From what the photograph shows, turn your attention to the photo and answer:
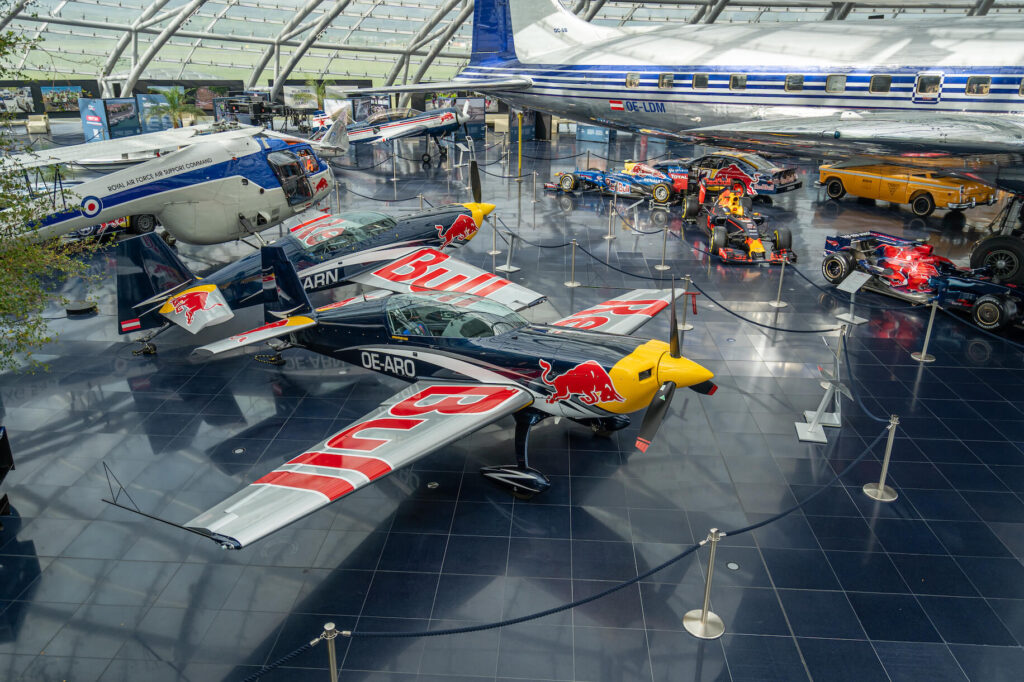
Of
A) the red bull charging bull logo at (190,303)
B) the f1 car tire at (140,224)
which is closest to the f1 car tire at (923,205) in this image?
the red bull charging bull logo at (190,303)

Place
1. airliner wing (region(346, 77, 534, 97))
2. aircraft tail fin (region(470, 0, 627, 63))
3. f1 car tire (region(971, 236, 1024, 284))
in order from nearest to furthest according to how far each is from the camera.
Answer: f1 car tire (region(971, 236, 1024, 284)) < airliner wing (region(346, 77, 534, 97)) < aircraft tail fin (region(470, 0, 627, 63))

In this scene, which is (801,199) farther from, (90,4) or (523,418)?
(90,4)

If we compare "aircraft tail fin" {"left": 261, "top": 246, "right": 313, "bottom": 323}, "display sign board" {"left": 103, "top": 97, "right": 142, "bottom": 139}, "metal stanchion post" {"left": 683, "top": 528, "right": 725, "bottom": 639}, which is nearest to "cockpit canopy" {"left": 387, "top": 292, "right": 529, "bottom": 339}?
"aircraft tail fin" {"left": 261, "top": 246, "right": 313, "bottom": 323}

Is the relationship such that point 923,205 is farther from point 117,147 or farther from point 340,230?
point 117,147

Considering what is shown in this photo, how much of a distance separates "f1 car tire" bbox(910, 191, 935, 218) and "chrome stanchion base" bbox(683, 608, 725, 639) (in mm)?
21192

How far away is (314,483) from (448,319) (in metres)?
3.57

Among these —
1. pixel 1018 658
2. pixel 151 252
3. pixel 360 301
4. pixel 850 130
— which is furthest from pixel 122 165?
pixel 1018 658

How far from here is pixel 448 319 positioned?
9.88 meters

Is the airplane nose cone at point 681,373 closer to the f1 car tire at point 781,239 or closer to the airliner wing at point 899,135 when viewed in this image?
the airliner wing at point 899,135

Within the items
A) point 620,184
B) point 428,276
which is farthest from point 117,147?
point 620,184

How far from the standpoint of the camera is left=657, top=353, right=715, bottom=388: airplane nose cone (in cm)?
827

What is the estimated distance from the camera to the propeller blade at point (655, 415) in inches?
311

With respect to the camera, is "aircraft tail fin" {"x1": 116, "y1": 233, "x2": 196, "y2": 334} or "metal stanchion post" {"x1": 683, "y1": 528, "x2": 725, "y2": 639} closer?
"metal stanchion post" {"x1": 683, "y1": 528, "x2": 725, "y2": 639}

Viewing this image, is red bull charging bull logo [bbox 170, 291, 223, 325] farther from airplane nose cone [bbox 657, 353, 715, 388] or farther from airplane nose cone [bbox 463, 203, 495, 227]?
airplane nose cone [bbox 657, 353, 715, 388]
